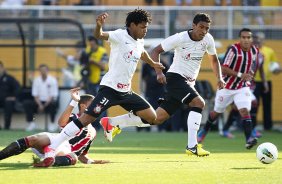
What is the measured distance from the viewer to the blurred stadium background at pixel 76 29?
25.0 meters

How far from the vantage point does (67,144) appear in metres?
12.6

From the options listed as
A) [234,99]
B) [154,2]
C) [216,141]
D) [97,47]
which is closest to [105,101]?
[234,99]

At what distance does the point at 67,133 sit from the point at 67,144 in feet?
0.94

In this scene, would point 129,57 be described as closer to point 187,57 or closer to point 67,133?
point 67,133

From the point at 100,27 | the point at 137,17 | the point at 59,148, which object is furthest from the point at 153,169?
the point at 137,17

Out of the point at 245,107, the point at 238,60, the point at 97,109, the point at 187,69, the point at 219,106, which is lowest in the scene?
the point at 219,106

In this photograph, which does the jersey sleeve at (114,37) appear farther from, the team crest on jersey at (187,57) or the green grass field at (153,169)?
the team crest on jersey at (187,57)

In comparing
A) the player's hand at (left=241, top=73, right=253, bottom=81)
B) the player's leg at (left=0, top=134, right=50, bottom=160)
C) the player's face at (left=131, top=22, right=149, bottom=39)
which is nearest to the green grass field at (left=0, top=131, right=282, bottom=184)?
the player's leg at (left=0, top=134, right=50, bottom=160)

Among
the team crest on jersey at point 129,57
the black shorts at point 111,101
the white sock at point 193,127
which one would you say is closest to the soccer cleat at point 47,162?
the black shorts at point 111,101

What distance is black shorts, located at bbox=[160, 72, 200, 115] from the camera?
14.8 meters

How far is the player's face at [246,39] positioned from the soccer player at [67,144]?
578 centimetres

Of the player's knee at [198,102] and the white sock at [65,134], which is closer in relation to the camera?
the white sock at [65,134]

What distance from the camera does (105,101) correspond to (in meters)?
13.0

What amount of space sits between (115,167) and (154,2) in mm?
18061
